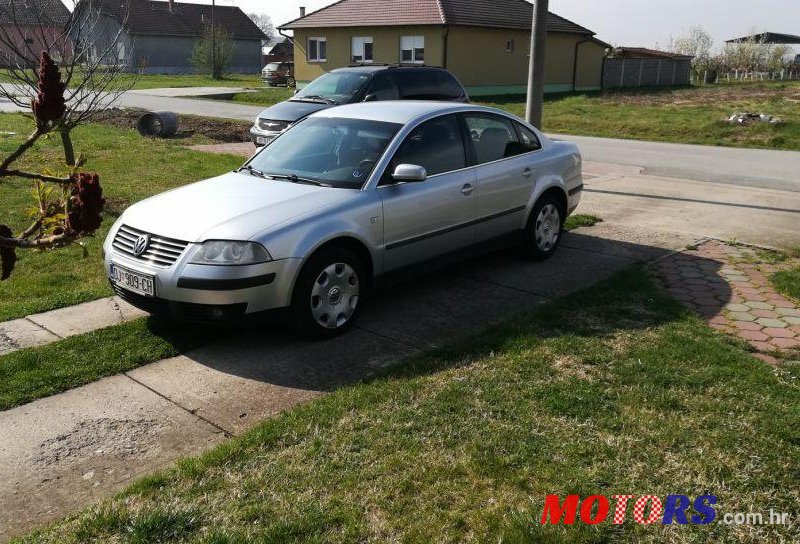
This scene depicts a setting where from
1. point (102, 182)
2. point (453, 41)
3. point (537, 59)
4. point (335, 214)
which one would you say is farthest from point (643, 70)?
point (335, 214)

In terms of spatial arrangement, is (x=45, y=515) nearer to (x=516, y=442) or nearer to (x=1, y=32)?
(x=516, y=442)

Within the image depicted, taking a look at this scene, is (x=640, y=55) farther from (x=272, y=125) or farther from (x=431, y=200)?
(x=431, y=200)

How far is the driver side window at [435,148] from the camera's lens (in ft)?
20.0

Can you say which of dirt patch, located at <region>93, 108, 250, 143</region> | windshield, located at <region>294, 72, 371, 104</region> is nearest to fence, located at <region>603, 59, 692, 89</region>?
dirt patch, located at <region>93, 108, 250, 143</region>

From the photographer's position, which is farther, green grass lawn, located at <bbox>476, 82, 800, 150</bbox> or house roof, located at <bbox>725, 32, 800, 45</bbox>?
house roof, located at <bbox>725, 32, 800, 45</bbox>

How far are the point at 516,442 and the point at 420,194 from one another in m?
2.64

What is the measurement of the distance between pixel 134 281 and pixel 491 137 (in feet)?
11.6

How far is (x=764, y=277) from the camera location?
7.12 meters

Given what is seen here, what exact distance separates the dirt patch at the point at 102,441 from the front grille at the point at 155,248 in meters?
1.23

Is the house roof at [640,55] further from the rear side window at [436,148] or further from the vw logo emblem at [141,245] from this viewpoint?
the vw logo emblem at [141,245]

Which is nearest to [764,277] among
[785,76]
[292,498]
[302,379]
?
[302,379]

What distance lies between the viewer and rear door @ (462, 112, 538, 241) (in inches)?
264

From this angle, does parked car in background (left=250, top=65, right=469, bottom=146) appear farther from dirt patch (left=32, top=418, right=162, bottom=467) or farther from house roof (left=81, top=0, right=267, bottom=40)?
house roof (left=81, top=0, right=267, bottom=40)

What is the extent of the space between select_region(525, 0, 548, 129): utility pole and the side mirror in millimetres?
5359
